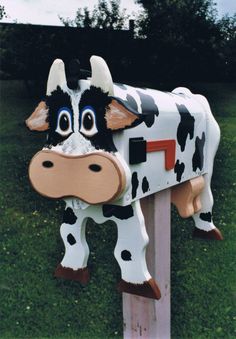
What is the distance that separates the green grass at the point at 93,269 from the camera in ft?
7.51

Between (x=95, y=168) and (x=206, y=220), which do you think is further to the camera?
(x=206, y=220)

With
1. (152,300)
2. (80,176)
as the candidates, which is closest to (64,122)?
(80,176)

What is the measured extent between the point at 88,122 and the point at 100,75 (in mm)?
157

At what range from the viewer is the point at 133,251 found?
148cm

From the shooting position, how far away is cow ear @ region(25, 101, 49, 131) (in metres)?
1.46

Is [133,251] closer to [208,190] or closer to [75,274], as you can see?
[75,274]

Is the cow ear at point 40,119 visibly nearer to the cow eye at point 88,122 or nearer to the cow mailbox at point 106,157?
the cow mailbox at point 106,157

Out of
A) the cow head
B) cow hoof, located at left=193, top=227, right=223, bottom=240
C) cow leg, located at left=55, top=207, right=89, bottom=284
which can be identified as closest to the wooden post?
cow leg, located at left=55, top=207, right=89, bottom=284

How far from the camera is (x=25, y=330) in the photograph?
227cm

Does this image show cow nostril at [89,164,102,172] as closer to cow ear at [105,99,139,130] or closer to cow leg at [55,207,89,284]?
cow ear at [105,99,139,130]

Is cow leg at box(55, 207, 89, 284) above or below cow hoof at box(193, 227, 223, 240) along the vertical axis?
above

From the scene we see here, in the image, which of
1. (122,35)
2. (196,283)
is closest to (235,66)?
(122,35)

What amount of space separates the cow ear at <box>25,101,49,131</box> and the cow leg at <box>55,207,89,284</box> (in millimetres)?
324

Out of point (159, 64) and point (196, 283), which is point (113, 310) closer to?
point (196, 283)
